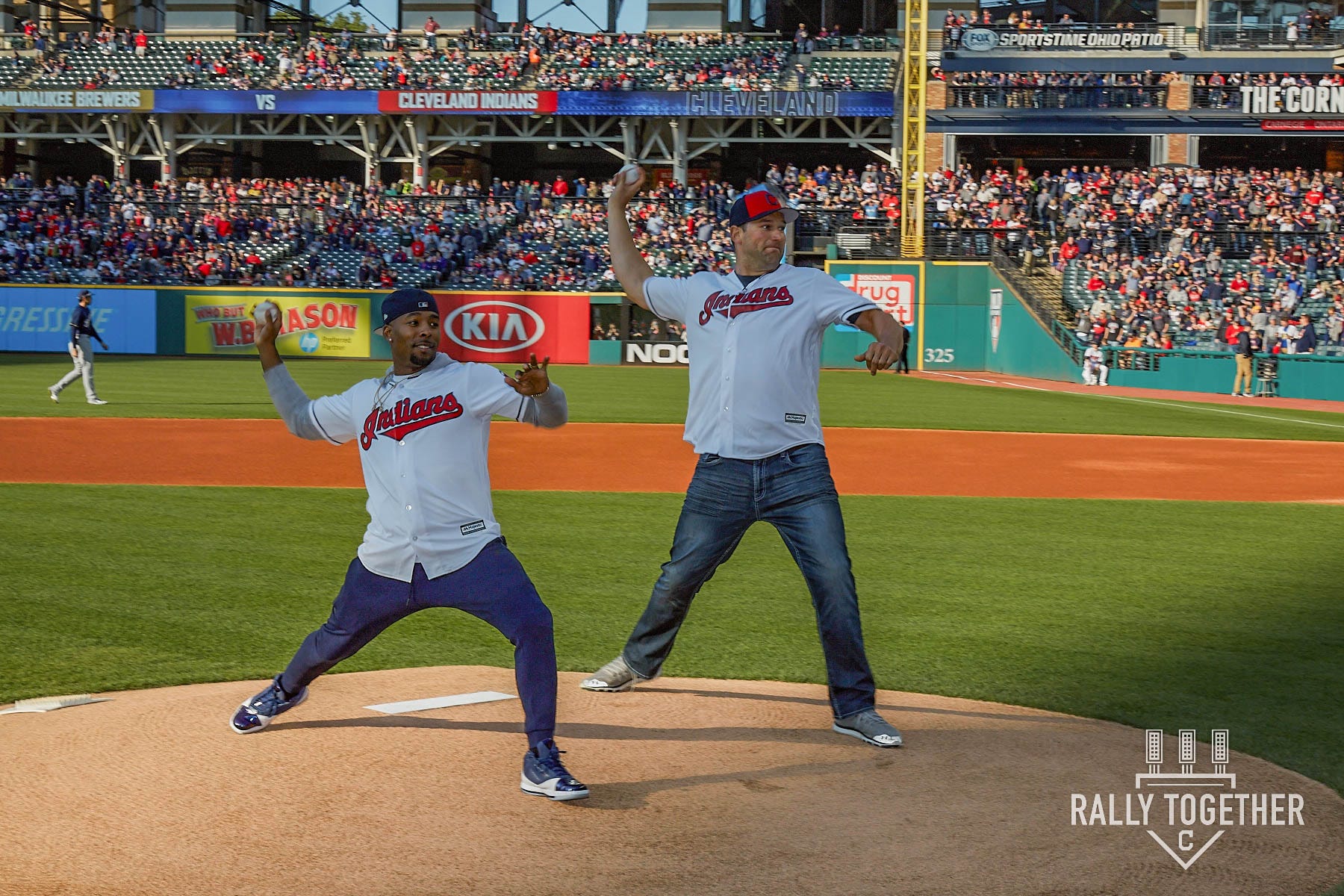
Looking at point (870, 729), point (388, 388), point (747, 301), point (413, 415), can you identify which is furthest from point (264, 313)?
point (870, 729)

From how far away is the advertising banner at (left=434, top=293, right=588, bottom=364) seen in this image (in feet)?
134

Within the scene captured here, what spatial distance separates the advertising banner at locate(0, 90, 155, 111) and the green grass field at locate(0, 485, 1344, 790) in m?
40.5

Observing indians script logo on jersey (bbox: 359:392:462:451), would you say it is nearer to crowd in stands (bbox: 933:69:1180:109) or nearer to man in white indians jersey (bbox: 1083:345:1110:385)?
man in white indians jersey (bbox: 1083:345:1110:385)

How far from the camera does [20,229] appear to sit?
4538cm

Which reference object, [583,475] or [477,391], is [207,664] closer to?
[477,391]

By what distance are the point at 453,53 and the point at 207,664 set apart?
47.5 meters

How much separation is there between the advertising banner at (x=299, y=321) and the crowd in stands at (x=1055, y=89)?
21271mm

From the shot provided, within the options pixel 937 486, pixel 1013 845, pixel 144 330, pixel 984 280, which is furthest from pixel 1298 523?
pixel 144 330

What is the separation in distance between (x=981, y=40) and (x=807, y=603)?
142ft

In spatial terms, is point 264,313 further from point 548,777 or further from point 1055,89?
point 1055,89

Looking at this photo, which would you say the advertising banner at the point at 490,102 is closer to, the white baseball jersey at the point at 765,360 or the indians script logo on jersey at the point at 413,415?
the white baseball jersey at the point at 765,360

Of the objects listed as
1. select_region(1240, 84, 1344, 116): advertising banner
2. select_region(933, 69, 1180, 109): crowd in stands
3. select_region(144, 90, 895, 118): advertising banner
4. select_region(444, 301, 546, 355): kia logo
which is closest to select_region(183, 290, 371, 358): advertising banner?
select_region(444, 301, 546, 355): kia logo

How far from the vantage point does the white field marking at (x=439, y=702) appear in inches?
232

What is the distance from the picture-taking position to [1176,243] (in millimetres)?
37344
